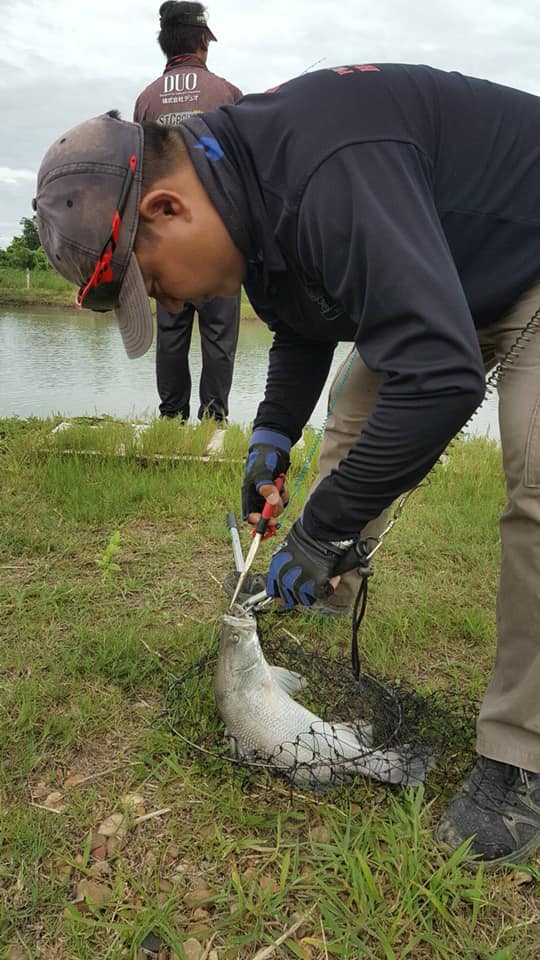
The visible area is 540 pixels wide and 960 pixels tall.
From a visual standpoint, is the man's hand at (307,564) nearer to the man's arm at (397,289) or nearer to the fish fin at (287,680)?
the man's arm at (397,289)

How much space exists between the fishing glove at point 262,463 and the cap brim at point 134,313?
2.07 feet

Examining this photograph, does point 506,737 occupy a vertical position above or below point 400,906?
above

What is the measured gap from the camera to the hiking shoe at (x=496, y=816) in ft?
5.52

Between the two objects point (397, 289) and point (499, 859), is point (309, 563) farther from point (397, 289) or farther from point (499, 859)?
point (499, 859)

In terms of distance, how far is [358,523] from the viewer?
1625 mm

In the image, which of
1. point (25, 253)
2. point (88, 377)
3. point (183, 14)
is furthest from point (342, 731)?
point (25, 253)

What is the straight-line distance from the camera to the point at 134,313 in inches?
64.5

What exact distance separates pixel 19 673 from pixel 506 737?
55.8 inches

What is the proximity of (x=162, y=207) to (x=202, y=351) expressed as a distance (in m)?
3.52

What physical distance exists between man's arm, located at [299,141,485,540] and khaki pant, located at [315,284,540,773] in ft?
0.82

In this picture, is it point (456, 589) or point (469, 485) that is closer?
point (456, 589)

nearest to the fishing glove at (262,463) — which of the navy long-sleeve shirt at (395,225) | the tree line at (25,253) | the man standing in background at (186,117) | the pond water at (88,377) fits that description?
the navy long-sleeve shirt at (395,225)

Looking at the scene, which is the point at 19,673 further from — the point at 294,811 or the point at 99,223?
the point at 99,223

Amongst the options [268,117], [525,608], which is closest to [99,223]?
[268,117]
